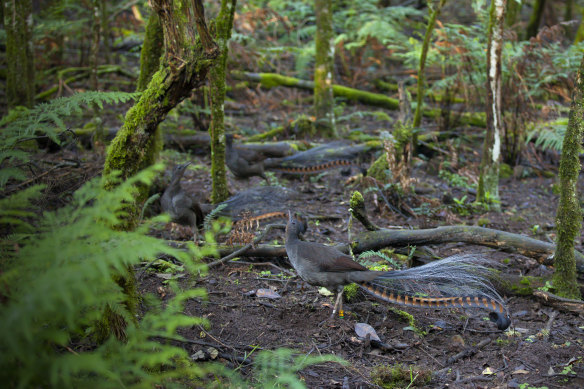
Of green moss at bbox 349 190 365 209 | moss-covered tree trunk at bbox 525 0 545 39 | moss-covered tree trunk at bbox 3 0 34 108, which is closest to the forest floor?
green moss at bbox 349 190 365 209

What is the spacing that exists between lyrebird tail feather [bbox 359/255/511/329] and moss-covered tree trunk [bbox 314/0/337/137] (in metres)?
5.41

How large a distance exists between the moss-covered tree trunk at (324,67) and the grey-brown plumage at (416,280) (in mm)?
5179

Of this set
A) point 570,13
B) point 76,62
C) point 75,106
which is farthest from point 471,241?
point 570,13

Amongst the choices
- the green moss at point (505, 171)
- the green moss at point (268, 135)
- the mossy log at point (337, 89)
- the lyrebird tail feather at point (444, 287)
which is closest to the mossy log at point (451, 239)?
the lyrebird tail feather at point (444, 287)

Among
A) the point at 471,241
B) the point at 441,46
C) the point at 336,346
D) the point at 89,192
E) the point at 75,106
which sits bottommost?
the point at 336,346

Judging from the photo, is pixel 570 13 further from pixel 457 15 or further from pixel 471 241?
pixel 471 241

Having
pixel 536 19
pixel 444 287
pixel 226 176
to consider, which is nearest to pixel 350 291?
pixel 444 287

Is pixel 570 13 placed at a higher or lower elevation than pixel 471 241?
higher

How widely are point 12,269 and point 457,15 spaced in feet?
53.2

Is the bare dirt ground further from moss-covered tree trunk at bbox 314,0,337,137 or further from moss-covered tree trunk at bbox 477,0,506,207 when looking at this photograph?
moss-covered tree trunk at bbox 314,0,337,137

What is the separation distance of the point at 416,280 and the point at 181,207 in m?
2.64

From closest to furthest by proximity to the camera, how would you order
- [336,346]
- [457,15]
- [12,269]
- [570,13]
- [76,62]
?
[12,269], [336,346], [76,62], [570,13], [457,15]

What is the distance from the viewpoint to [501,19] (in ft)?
17.4

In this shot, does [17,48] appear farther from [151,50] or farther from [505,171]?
[505,171]
